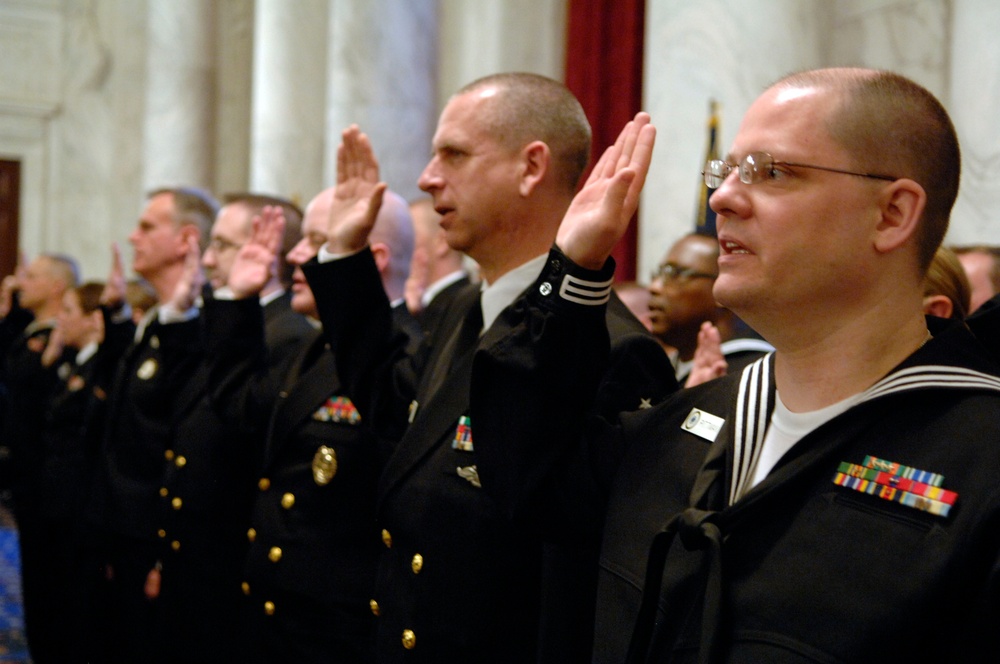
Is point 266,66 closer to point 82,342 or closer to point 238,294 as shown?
point 82,342

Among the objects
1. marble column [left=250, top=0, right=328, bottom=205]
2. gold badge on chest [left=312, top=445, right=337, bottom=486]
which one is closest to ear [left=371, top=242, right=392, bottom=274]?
gold badge on chest [left=312, top=445, right=337, bottom=486]

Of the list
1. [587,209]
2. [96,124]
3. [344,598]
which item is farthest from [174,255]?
[96,124]

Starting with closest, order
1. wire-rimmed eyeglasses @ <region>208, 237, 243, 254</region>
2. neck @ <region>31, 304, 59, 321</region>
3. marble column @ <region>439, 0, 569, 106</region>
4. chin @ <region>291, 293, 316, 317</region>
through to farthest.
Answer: chin @ <region>291, 293, 316, 317</region>, wire-rimmed eyeglasses @ <region>208, 237, 243, 254</region>, marble column @ <region>439, 0, 569, 106</region>, neck @ <region>31, 304, 59, 321</region>

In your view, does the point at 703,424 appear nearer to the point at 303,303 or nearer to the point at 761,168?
the point at 761,168

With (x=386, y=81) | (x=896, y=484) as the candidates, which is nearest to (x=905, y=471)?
(x=896, y=484)

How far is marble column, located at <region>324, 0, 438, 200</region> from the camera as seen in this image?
6668 millimetres

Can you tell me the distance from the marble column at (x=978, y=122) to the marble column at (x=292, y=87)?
501cm

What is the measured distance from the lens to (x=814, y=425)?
51.9 inches

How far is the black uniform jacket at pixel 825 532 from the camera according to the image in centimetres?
111

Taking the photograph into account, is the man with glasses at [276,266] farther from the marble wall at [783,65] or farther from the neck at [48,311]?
the neck at [48,311]

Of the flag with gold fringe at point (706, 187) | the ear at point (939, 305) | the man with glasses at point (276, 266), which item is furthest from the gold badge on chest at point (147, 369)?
the ear at point (939, 305)

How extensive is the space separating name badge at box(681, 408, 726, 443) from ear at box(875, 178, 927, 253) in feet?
1.02

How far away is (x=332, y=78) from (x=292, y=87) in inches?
51.9

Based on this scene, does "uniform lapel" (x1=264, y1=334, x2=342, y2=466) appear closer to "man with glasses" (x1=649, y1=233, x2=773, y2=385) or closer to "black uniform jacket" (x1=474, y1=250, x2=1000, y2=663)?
"man with glasses" (x1=649, y1=233, x2=773, y2=385)
